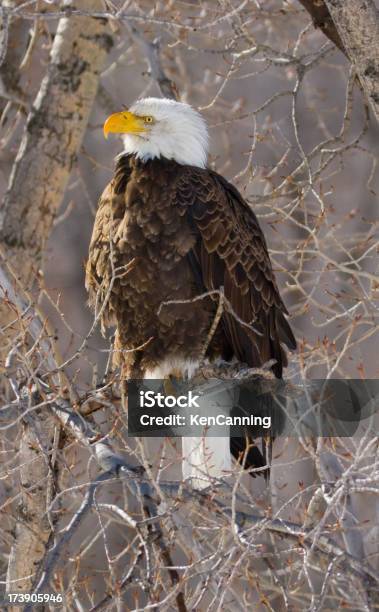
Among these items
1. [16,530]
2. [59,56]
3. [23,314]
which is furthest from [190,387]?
[59,56]

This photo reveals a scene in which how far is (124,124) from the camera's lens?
568 cm

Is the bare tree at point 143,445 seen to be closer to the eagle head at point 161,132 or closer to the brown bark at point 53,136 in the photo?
the brown bark at point 53,136

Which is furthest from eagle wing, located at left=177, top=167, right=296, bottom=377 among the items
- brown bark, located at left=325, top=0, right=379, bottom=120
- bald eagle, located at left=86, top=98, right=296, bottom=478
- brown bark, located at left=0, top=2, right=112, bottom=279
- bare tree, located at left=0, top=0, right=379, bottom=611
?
brown bark, located at left=0, top=2, right=112, bottom=279

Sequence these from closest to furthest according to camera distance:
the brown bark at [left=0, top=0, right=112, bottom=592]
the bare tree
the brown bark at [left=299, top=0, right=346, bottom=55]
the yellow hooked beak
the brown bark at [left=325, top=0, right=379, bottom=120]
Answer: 1. the bare tree
2. the brown bark at [left=325, top=0, right=379, bottom=120]
3. the brown bark at [left=299, top=0, right=346, bottom=55]
4. the yellow hooked beak
5. the brown bark at [left=0, top=0, right=112, bottom=592]

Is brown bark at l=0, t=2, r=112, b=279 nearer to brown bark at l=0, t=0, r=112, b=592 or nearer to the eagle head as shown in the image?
brown bark at l=0, t=0, r=112, b=592

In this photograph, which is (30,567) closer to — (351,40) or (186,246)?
(186,246)

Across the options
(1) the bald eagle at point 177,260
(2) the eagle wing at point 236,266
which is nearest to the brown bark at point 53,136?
(1) the bald eagle at point 177,260

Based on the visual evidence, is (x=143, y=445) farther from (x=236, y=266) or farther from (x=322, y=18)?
(x=322, y=18)

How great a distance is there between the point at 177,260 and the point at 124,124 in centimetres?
77

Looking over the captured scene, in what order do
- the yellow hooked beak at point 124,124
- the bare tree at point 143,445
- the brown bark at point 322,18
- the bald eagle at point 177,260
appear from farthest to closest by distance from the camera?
the yellow hooked beak at point 124,124 < the bald eagle at point 177,260 < the brown bark at point 322,18 < the bare tree at point 143,445

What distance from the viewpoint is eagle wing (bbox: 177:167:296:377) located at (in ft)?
17.9

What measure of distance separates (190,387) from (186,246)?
757 mm

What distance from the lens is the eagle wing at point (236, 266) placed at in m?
5.45

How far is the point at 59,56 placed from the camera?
7.11 meters
